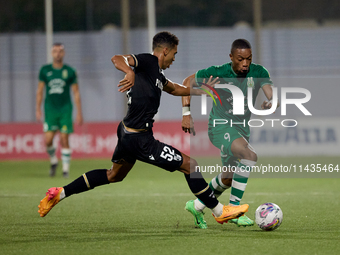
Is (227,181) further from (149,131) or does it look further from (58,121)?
(58,121)

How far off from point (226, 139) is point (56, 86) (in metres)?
5.70

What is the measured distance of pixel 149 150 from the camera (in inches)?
214

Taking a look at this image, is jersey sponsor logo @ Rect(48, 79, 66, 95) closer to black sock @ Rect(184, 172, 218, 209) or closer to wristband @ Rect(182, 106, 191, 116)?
wristband @ Rect(182, 106, 191, 116)

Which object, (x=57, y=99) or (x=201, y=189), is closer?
(x=201, y=189)

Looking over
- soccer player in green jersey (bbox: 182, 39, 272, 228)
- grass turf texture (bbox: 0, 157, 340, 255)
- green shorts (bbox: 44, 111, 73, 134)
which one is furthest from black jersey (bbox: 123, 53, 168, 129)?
green shorts (bbox: 44, 111, 73, 134)

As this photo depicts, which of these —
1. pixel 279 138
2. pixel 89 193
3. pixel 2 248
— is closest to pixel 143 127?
pixel 2 248

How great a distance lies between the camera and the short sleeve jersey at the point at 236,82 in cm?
A: 628

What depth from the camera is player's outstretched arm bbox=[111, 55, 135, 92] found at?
4961 mm

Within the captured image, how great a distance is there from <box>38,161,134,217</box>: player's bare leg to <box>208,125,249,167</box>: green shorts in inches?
41.1

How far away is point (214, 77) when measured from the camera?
6.37 m

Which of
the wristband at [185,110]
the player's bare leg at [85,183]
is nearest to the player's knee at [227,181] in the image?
the wristband at [185,110]

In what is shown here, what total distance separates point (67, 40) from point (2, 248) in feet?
62.2

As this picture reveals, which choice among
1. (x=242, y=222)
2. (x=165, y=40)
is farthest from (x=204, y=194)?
(x=165, y=40)

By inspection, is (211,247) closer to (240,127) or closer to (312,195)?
(240,127)
